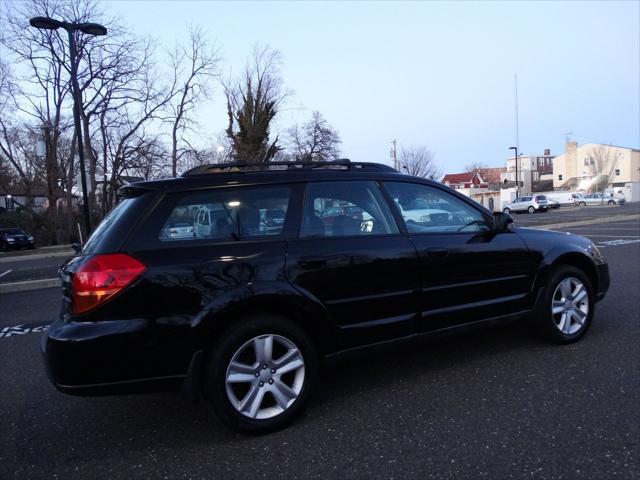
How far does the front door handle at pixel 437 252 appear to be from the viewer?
12.3ft

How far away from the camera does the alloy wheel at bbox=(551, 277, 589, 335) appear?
451 centimetres

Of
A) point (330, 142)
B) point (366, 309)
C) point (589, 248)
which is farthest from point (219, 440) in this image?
point (330, 142)

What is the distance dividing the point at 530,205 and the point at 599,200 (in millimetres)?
17229

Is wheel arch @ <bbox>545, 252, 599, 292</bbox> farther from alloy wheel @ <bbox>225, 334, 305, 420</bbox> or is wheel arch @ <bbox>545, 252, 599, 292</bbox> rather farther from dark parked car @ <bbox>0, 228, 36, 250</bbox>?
dark parked car @ <bbox>0, 228, 36, 250</bbox>

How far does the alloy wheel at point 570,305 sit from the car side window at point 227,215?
2696mm

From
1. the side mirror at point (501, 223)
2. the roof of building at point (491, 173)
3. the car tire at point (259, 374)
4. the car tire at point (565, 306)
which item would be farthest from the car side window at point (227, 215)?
the roof of building at point (491, 173)

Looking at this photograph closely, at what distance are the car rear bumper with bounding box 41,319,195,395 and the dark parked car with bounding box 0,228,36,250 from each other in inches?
1272

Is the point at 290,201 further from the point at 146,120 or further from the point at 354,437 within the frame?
the point at 146,120

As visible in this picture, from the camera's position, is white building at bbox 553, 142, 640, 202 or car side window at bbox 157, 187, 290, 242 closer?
car side window at bbox 157, 187, 290, 242

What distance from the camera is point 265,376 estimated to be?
3.16 meters

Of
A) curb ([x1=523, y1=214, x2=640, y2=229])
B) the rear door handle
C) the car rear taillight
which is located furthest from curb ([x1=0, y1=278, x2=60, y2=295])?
curb ([x1=523, y1=214, x2=640, y2=229])

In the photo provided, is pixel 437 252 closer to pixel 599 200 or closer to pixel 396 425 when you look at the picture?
pixel 396 425

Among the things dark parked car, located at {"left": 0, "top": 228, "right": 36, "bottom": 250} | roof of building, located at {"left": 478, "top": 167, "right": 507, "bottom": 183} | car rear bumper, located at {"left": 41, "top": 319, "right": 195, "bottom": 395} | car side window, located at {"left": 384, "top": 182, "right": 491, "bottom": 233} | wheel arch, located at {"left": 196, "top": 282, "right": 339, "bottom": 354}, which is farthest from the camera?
roof of building, located at {"left": 478, "top": 167, "right": 507, "bottom": 183}

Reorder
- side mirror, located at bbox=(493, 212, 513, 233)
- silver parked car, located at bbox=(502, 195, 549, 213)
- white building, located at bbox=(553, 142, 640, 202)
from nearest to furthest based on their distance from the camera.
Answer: side mirror, located at bbox=(493, 212, 513, 233) < silver parked car, located at bbox=(502, 195, 549, 213) < white building, located at bbox=(553, 142, 640, 202)
